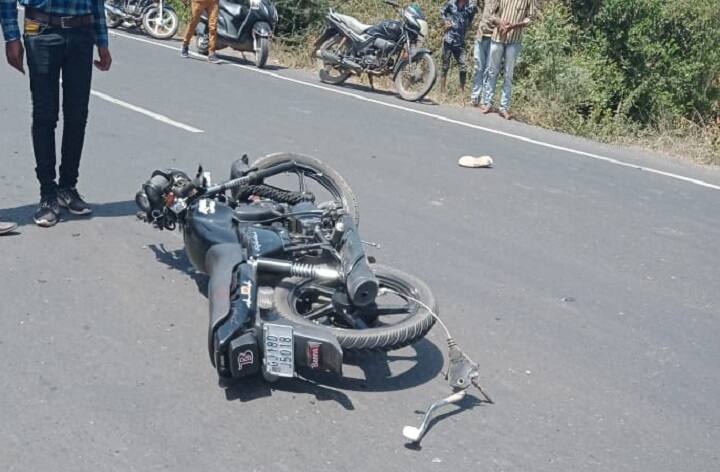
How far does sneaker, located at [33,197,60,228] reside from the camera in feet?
21.7

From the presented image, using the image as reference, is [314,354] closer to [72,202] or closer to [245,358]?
[245,358]

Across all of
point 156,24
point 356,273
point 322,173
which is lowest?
point 156,24

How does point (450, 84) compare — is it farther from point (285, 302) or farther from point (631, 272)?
point (285, 302)

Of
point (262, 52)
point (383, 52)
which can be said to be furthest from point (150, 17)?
point (383, 52)

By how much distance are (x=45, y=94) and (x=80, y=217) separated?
92cm

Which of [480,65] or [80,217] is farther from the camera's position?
[480,65]

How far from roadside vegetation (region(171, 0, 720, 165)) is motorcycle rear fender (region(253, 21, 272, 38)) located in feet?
10.6

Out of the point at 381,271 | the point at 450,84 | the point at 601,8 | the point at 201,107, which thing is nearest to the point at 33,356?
the point at 381,271

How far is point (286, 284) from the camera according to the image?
4816 millimetres

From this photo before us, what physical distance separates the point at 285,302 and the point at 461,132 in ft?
23.5

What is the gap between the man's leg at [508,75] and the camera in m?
13.3

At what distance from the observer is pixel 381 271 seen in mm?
5059

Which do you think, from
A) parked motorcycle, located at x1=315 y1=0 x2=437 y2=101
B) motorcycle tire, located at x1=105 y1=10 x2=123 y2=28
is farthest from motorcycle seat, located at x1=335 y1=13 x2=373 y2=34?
motorcycle tire, located at x1=105 y1=10 x2=123 y2=28

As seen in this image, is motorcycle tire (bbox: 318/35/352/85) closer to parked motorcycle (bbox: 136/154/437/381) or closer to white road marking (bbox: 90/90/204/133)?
white road marking (bbox: 90/90/204/133)
